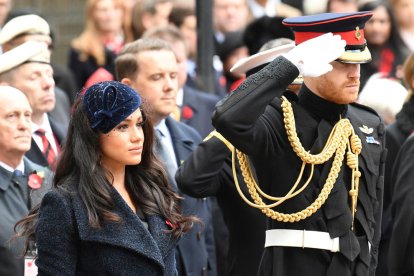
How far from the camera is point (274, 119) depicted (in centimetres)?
620

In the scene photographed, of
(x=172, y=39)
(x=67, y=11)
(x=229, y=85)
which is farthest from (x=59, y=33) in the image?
(x=172, y=39)

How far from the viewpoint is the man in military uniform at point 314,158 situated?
5.98 metres

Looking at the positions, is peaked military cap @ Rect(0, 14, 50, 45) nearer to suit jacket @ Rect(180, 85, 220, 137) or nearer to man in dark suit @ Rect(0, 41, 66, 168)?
man in dark suit @ Rect(0, 41, 66, 168)

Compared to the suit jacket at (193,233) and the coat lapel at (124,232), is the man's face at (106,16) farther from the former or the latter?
the coat lapel at (124,232)

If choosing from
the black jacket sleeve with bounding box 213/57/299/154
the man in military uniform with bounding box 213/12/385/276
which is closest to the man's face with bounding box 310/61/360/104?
the man in military uniform with bounding box 213/12/385/276

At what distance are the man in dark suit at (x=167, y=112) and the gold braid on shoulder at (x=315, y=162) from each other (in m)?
1.41

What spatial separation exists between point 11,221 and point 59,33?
29.9ft

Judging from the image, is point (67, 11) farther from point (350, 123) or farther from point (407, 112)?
point (350, 123)

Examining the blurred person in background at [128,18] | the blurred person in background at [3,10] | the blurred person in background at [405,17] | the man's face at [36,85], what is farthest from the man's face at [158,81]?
the blurred person in background at [405,17]

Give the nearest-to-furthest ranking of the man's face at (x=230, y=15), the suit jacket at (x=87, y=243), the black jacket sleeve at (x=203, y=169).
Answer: the suit jacket at (x=87, y=243) → the black jacket sleeve at (x=203, y=169) → the man's face at (x=230, y=15)

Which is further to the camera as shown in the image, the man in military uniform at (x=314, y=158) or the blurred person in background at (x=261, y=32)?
the blurred person in background at (x=261, y=32)

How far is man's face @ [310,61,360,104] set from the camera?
617cm

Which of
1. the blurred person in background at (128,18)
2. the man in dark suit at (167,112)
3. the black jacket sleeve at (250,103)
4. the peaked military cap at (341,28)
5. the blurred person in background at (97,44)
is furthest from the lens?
the blurred person in background at (128,18)

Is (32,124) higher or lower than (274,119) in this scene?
lower
